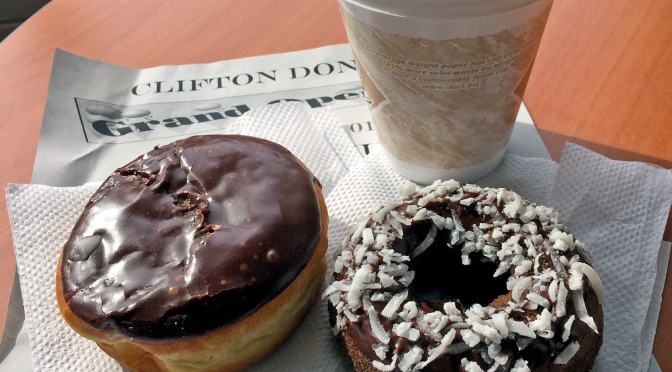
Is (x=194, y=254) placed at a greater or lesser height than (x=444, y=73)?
lesser

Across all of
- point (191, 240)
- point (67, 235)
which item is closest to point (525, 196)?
point (191, 240)

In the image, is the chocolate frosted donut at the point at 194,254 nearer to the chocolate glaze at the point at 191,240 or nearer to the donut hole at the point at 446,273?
the chocolate glaze at the point at 191,240

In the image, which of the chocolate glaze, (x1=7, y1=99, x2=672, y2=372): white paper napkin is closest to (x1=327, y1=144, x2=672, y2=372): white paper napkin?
(x1=7, y1=99, x2=672, y2=372): white paper napkin

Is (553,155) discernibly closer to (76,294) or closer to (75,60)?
(76,294)

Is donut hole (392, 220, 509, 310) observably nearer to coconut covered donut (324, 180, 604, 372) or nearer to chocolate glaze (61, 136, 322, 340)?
coconut covered donut (324, 180, 604, 372)

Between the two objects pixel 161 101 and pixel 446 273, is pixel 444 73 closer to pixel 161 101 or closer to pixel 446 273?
pixel 446 273

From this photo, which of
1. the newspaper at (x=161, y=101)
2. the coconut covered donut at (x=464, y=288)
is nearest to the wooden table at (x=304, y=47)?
the newspaper at (x=161, y=101)
